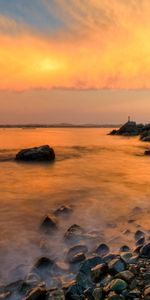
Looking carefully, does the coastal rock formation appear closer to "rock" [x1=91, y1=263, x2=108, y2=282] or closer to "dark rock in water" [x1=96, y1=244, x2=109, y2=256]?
"dark rock in water" [x1=96, y1=244, x2=109, y2=256]

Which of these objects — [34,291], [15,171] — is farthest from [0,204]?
[15,171]

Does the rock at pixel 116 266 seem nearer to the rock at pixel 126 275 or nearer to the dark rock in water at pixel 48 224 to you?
the rock at pixel 126 275

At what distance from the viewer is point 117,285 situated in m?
5.70

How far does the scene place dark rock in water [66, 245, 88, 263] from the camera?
749 centimetres

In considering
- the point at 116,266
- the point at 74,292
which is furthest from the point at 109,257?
the point at 74,292

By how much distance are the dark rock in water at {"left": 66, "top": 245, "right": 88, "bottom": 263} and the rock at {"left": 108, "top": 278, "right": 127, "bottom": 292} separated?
175 centimetres

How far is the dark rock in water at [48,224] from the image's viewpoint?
30.6 ft

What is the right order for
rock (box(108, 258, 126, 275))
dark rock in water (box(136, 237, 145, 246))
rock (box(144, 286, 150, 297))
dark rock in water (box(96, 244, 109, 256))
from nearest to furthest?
1. rock (box(144, 286, 150, 297))
2. rock (box(108, 258, 126, 275))
3. dark rock in water (box(96, 244, 109, 256))
4. dark rock in water (box(136, 237, 145, 246))

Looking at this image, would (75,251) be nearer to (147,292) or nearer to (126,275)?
(126,275)

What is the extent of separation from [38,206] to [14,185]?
4846 millimetres

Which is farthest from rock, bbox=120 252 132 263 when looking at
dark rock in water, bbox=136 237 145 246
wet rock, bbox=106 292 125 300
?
wet rock, bbox=106 292 125 300

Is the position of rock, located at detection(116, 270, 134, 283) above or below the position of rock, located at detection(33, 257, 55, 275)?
above

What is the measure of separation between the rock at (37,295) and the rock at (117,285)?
1.11 m

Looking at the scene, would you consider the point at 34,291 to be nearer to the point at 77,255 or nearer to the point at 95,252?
the point at 77,255
